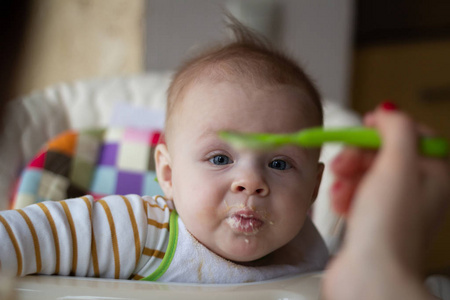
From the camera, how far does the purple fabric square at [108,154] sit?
0.92 m

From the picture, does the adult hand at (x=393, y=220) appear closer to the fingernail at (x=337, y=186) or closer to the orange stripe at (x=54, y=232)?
the fingernail at (x=337, y=186)

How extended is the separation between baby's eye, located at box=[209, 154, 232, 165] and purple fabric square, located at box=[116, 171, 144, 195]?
1.14 feet

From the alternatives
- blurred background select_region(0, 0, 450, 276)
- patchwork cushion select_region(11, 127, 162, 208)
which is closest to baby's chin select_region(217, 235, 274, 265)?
patchwork cushion select_region(11, 127, 162, 208)

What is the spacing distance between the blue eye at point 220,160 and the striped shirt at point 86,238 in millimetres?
79

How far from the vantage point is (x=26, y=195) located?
84cm

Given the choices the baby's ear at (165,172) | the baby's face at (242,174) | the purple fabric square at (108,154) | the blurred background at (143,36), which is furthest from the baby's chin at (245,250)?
the blurred background at (143,36)

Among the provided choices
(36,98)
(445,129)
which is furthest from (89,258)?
(445,129)

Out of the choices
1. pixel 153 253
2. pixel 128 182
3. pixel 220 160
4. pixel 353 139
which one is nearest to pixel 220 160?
pixel 220 160

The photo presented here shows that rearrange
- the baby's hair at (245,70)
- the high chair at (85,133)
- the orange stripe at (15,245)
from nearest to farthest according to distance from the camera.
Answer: the orange stripe at (15,245) < the baby's hair at (245,70) < the high chair at (85,133)

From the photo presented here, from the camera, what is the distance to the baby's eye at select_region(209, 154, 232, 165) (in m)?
0.49

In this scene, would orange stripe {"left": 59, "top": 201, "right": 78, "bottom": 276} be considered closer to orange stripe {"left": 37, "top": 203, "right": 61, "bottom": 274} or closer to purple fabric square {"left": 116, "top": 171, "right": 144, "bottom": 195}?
orange stripe {"left": 37, "top": 203, "right": 61, "bottom": 274}

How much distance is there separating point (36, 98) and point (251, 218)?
2.22ft

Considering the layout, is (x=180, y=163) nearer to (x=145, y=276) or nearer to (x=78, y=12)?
(x=145, y=276)

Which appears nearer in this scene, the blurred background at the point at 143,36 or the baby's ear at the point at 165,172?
the baby's ear at the point at 165,172
